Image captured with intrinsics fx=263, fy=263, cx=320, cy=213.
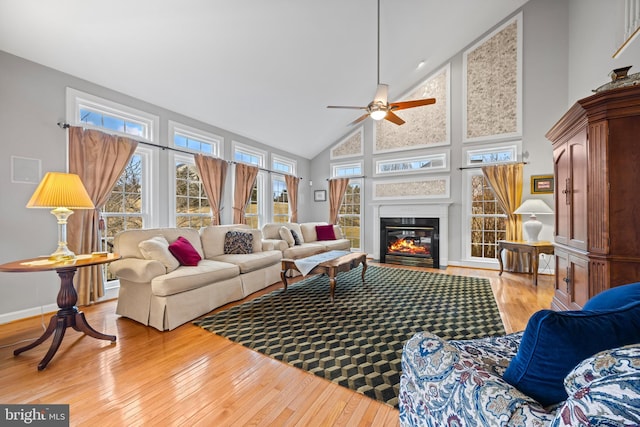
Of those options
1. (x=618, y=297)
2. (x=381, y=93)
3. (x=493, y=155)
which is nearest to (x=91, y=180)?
(x=381, y=93)

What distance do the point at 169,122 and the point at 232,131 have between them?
119cm

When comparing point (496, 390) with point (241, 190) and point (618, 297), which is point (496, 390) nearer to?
point (618, 297)

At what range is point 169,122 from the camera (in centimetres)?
401


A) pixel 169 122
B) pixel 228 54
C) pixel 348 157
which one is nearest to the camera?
pixel 228 54

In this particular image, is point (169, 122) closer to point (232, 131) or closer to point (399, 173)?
point (232, 131)

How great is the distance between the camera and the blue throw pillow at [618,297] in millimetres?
996

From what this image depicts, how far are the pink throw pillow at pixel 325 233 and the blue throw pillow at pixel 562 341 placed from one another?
16.9 ft

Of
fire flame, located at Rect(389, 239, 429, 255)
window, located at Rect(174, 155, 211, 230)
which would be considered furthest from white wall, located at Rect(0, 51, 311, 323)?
fire flame, located at Rect(389, 239, 429, 255)

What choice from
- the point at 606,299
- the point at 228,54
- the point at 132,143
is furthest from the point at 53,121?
the point at 606,299

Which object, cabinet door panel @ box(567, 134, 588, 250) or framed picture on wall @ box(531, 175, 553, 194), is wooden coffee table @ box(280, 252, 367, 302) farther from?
framed picture on wall @ box(531, 175, 553, 194)

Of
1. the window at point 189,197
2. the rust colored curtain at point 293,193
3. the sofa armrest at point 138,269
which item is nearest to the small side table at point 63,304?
the sofa armrest at point 138,269

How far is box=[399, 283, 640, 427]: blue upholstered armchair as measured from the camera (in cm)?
49

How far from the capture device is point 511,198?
4.83 metres

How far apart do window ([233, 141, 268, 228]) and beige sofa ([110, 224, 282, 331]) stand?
204 centimetres
